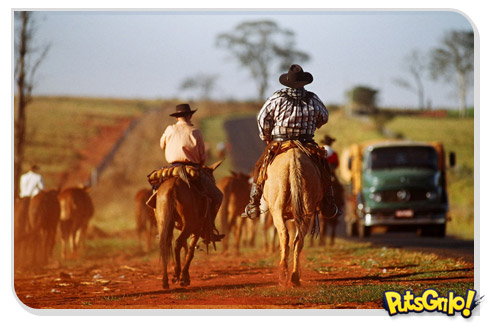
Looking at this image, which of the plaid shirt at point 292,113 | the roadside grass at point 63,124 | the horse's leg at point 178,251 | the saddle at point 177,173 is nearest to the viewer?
the plaid shirt at point 292,113

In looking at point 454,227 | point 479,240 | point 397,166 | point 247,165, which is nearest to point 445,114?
point 247,165

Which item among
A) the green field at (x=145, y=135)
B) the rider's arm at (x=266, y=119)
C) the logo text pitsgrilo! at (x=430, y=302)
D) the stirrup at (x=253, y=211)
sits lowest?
the logo text pitsgrilo! at (x=430, y=302)

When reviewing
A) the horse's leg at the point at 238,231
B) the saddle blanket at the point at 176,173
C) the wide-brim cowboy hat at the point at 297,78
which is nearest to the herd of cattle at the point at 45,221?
the horse's leg at the point at 238,231

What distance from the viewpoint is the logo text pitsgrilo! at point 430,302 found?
12.4 m

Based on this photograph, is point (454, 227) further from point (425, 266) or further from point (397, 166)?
point (425, 266)

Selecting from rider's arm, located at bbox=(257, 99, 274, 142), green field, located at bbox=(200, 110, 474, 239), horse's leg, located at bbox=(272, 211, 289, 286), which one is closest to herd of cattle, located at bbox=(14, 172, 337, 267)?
rider's arm, located at bbox=(257, 99, 274, 142)

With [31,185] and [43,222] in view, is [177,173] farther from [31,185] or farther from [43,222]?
[31,185]

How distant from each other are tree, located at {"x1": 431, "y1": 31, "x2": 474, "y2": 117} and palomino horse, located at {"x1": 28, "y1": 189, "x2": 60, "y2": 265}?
82.5 feet

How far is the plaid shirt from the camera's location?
44.1 feet

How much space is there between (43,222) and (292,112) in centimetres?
787

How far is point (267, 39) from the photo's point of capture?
6391 cm

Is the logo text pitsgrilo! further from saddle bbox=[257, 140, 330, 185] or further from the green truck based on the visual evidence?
the green truck

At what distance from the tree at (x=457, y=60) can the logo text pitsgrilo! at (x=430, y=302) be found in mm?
27989

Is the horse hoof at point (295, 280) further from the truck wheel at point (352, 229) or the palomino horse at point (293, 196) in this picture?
the truck wheel at point (352, 229)
